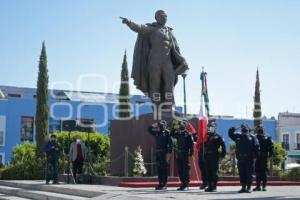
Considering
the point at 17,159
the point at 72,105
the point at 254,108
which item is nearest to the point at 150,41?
the point at 17,159

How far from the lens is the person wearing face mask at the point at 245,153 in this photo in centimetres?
1170

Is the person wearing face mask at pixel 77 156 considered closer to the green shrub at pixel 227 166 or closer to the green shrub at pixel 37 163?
the green shrub at pixel 37 163

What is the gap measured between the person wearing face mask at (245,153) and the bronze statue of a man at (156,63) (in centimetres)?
436

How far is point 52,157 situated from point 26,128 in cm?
3407

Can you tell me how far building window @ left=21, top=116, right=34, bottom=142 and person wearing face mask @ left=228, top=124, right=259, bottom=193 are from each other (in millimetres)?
39661

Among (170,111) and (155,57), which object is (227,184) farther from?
(155,57)

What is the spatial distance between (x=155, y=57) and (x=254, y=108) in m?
30.9

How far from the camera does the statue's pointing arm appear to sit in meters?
15.2

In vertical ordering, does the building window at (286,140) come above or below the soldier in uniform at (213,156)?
above

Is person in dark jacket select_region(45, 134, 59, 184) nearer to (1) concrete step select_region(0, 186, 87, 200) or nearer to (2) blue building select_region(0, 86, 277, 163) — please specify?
(1) concrete step select_region(0, 186, 87, 200)

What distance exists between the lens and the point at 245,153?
38.4ft

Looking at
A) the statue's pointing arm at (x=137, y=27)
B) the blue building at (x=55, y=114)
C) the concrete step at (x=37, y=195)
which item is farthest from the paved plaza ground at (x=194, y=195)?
the blue building at (x=55, y=114)

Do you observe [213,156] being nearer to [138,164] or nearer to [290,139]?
[138,164]

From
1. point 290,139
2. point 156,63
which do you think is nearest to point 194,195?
point 156,63
